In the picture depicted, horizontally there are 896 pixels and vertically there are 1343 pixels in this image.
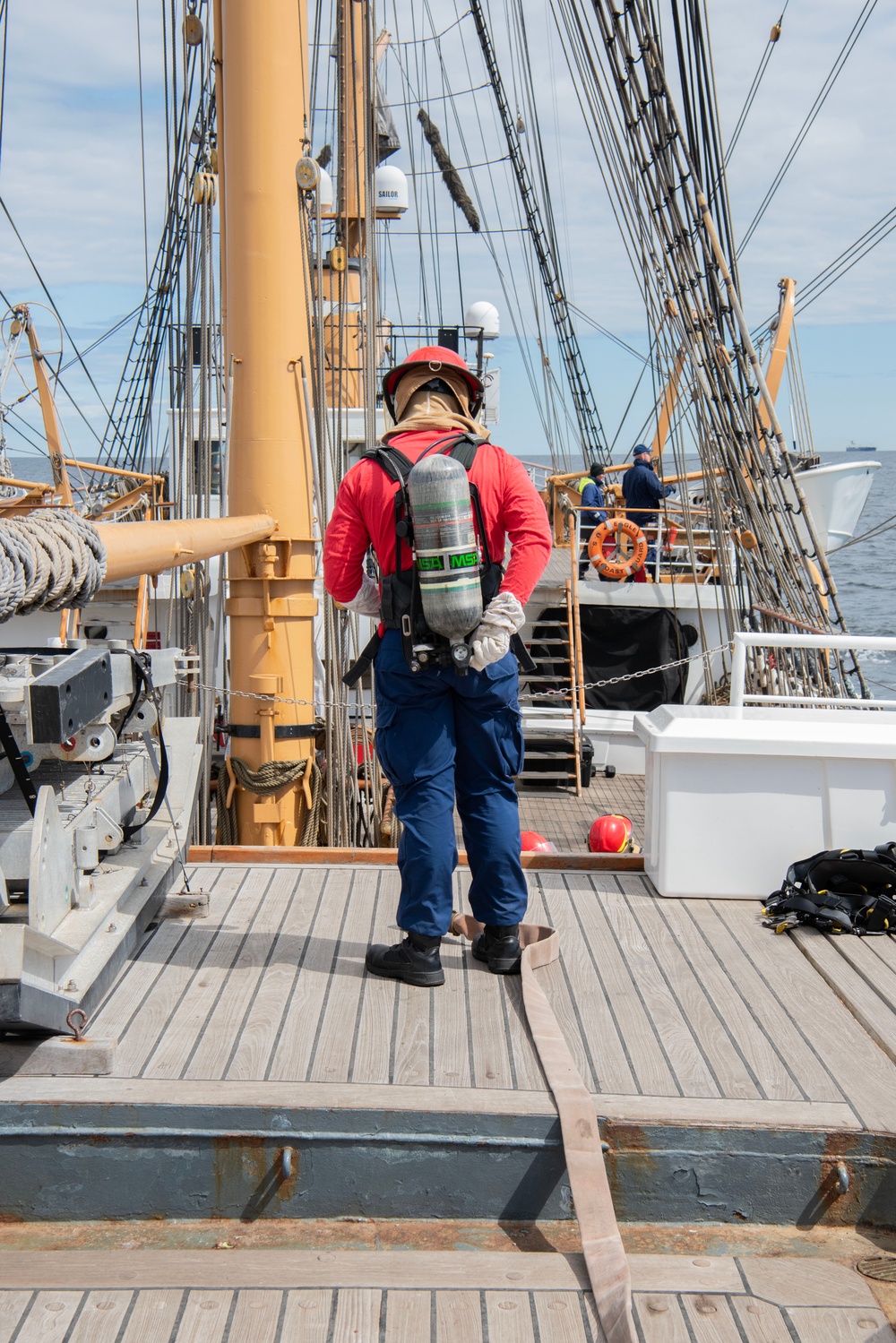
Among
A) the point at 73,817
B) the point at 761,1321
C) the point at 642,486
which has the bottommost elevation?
the point at 761,1321

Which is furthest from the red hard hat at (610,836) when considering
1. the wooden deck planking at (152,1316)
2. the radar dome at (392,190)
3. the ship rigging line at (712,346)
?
the radar dome at (392,190)

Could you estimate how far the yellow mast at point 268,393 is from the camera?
5.77 meters

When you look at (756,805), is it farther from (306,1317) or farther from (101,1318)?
(101,1318)

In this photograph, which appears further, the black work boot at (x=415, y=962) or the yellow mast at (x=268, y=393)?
the yellow mast at (x=268, y=393)

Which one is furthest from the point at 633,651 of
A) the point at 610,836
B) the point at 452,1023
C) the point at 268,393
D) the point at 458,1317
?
the point at 458,1317

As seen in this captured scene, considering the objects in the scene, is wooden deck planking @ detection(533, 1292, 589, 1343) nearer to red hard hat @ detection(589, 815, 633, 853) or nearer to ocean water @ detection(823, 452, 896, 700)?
red hard hat @ detection(589, 815, 633, 853)

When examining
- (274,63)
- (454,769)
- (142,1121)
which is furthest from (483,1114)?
(274,63)

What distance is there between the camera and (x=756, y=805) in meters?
4.00

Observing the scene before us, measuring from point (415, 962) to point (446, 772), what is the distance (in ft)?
1.81

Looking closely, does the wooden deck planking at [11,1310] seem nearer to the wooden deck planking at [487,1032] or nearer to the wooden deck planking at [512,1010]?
the wooden deck planking at [512,1010]

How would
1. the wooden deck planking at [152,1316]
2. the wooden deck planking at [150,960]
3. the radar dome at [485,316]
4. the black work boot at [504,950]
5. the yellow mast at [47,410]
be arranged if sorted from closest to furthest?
the wooden deck planking at [152,1316] → the wooden deck planking at [150,960] → the black work boot at [504,950] → the yellow mast at [47,410] → the radar dome at [485,316]

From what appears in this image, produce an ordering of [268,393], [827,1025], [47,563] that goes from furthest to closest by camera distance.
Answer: [268,393] → [827,1025] → [47,563]

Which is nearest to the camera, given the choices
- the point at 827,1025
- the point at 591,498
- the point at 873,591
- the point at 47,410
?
the point at 827,1025

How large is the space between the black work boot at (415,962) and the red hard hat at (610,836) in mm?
Answer: 4825
